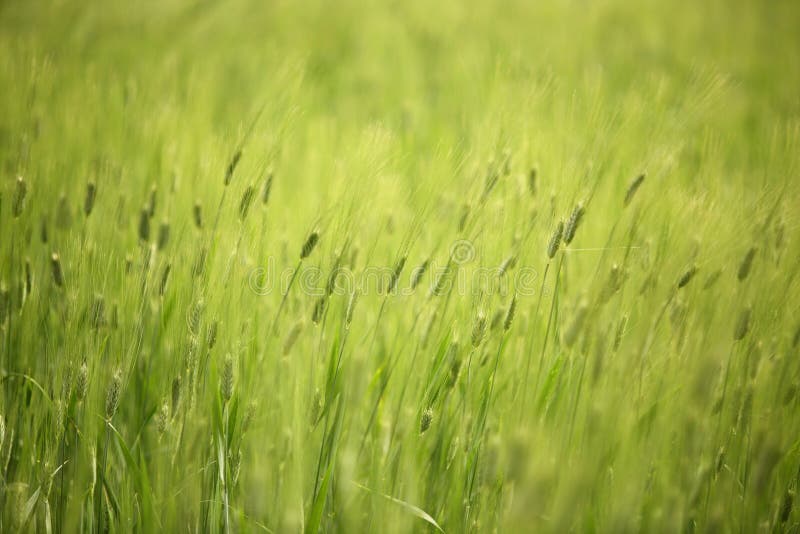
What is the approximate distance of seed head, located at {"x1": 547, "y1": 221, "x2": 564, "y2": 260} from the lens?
2.88 ft

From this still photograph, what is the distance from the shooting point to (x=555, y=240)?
0.88 meters

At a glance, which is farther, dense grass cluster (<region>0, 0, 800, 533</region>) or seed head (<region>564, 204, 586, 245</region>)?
seed head (<region>564, 204, 586, 245</region>)

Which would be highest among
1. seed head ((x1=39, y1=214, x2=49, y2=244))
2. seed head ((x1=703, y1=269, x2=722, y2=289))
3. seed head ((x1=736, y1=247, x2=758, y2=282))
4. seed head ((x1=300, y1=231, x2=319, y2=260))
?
seed head ((x1=736, y1=247, x2=758, y2=282))

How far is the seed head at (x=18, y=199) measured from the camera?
106 cm

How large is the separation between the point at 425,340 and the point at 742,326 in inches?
18.9

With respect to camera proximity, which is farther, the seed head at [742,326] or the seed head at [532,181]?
the seed head at [532,181]

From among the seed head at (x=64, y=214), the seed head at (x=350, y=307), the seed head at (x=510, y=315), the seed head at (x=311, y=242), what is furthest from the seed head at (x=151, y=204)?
the seed head at (x=510, y=315)

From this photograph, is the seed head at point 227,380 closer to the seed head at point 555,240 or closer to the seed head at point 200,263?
the seed head at point 200,263


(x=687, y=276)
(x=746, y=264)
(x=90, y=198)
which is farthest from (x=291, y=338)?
(x=746, y=264)

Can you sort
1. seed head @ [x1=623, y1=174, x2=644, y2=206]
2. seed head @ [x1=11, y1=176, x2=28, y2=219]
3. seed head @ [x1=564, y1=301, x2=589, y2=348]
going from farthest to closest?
1. seed head @ [x1=11, y1=176, x2=28, y2=219]
2. seed head @ [x1=623, y1=174, x2=644, y2=206]
3. seed head @ [x1=564, y1=301, x2=589, y2=348]

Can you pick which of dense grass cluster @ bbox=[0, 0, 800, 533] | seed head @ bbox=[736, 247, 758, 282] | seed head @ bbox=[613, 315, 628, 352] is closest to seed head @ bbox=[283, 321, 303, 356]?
dense grass cluster @ bbox=[0, 0, 800, 533]

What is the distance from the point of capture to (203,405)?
35.2 inches

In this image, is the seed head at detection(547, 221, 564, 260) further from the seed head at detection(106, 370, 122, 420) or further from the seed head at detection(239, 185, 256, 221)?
the seed head at detection(106, 370, 122, 420)

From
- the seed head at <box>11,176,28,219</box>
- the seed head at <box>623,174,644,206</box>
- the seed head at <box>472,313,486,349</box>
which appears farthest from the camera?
the seed head at <box>11,176,28,219</box>
